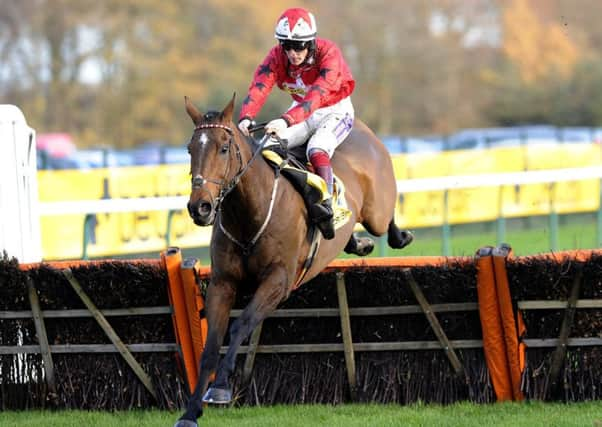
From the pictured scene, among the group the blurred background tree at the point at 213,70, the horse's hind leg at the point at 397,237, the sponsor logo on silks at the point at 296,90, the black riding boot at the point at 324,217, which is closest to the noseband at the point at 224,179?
the black riding boot at the point at 324,217

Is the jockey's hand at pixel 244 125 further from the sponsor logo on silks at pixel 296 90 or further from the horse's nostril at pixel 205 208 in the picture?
the horse's nostril at pixel 205 208

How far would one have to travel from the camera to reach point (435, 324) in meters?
6.46

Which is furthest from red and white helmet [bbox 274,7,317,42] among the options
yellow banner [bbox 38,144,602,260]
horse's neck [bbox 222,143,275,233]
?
yellow banner [bbox 38,144,602,260]

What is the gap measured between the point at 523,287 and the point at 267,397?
5.43 ft

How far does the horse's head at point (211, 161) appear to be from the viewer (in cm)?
523

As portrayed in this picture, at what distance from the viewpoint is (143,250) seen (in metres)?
12.8

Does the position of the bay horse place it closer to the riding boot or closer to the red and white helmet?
the riding boot

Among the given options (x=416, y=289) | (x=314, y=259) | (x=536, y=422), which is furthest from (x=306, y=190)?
(x=536, y=422)

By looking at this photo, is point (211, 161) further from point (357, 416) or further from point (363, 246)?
point (363, 246)

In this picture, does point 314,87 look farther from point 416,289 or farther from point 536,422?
point 536,422

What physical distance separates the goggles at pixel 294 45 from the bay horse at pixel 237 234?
0.82 m

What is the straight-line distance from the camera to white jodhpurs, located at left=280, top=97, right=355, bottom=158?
22.9 ft

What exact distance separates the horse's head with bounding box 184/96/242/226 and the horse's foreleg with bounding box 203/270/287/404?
0.62 metres

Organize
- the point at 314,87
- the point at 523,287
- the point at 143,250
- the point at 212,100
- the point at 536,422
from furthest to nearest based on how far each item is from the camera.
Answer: the point at 212,100, the point at 143,250, the point at 314,87, the point at 523,287, the point at 536,422
